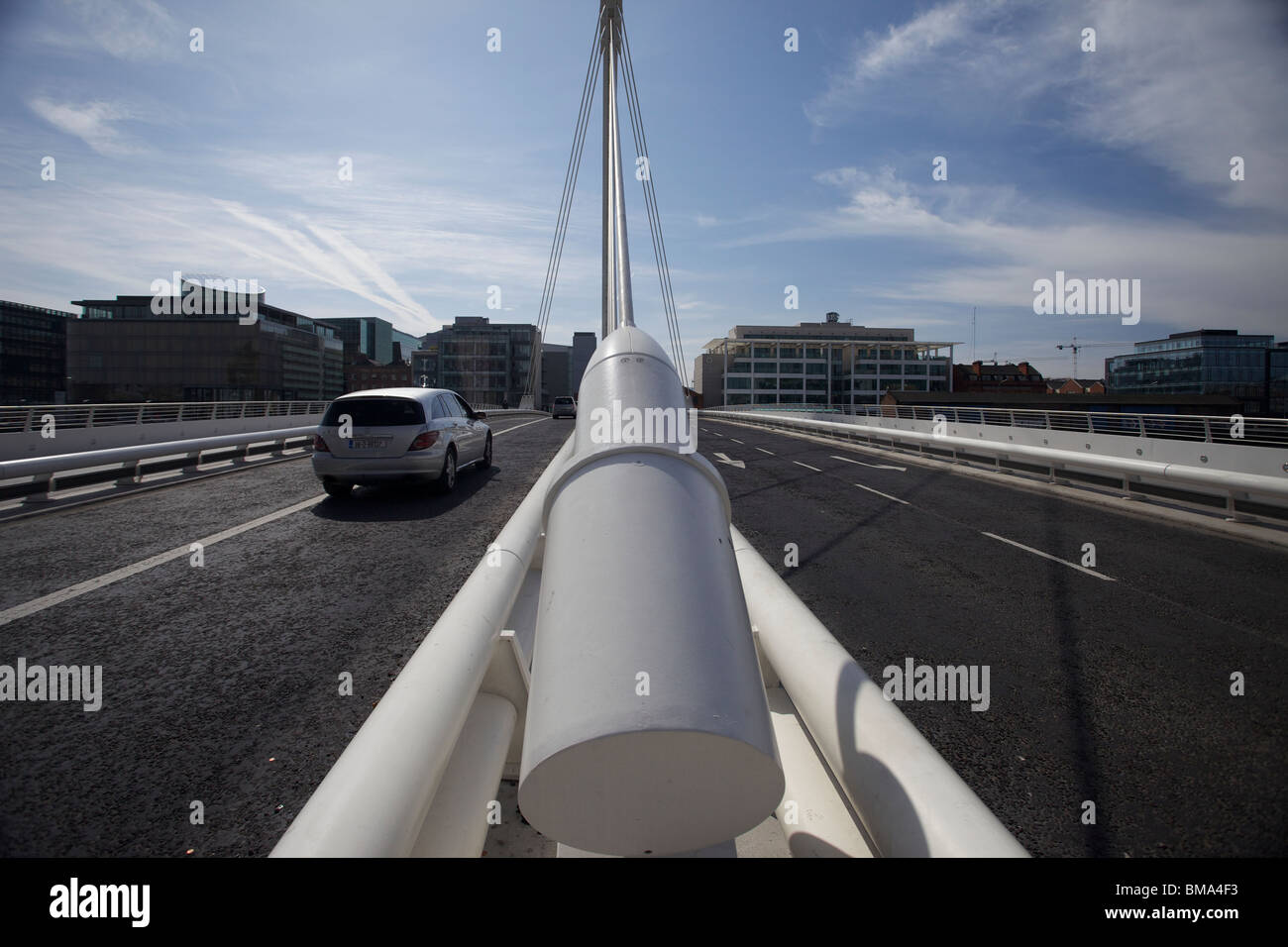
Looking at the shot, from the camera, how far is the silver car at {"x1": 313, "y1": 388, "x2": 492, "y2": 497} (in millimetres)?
10852

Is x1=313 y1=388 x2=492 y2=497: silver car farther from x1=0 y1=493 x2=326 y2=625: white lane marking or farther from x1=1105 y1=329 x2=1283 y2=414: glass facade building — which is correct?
x1=1105 y1=329 x2=1283 y2=414: glass facade building

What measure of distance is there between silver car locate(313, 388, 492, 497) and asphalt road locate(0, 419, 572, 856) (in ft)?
4.15

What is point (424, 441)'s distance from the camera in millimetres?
11219

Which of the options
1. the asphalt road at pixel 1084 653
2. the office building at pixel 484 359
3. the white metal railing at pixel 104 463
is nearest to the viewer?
the asphalt road at pixel 1084 653

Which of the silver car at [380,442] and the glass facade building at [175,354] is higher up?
the glass facade building at [175,354]

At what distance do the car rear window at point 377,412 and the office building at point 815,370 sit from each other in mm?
89069

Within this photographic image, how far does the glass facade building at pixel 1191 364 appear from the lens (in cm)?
10556

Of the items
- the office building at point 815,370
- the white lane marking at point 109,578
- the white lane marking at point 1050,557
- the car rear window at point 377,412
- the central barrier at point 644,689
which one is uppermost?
the office building at point 815,370

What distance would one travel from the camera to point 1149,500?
12.7m

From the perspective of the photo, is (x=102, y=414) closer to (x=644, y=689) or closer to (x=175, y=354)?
(x=644, y=689)

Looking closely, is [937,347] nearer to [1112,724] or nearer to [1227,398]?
[1227,398]

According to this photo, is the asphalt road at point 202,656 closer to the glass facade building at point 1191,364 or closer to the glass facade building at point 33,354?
the glass facade building at point 33,354

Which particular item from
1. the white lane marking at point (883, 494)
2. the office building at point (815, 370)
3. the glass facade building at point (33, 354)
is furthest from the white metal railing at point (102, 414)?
the office building at point (815, 370)
